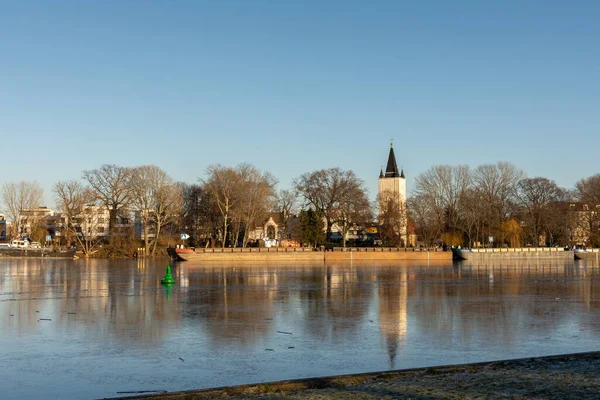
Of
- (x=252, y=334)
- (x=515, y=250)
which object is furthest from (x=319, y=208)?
(x=252, y=334)

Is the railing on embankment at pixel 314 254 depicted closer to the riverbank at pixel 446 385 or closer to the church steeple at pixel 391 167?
the church steeple at pixel 391 167

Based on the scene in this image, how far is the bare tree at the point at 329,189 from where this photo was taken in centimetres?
10275

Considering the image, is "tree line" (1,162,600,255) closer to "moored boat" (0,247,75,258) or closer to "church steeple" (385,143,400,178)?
"moored boat" (0,247,75,258)

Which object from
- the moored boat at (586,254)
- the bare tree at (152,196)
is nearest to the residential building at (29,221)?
the bare tree at (152,196)

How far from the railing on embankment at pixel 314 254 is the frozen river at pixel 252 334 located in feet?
180

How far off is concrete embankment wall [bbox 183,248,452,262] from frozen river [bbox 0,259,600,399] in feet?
178

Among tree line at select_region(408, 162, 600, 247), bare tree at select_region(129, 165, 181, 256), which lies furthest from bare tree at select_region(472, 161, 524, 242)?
bare tree at select_region(129, 165, 181, 256)

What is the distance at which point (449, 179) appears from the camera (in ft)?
349

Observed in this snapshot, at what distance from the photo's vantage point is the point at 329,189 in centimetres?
10338

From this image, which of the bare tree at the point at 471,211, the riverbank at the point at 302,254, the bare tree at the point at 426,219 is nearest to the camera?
the riverbank at the point at 302,254

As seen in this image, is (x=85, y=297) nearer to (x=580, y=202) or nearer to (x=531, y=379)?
(x=531, y=379)

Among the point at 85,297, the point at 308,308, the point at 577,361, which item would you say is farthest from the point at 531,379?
the point at 85,297

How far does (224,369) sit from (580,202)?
4463 inches

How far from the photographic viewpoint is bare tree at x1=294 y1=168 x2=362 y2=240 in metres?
103
